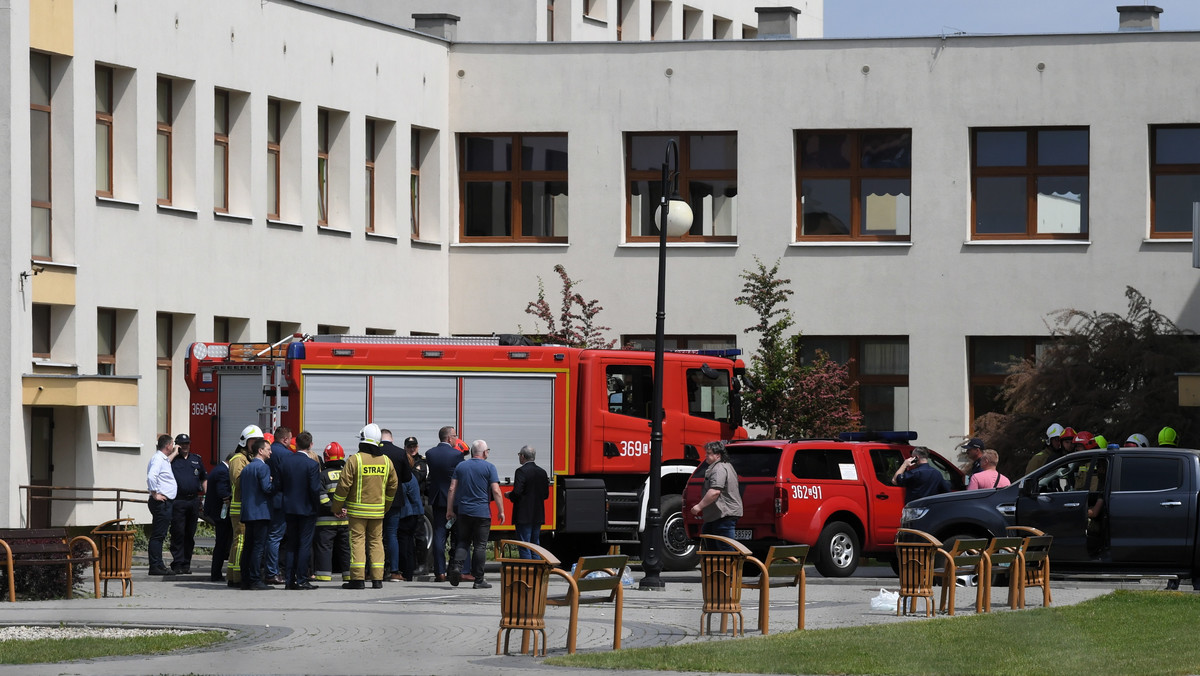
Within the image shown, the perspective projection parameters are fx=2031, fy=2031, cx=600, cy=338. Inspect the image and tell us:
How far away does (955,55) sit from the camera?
35.2m

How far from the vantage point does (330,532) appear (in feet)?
72.1

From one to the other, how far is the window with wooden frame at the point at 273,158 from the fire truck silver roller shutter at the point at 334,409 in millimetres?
9436

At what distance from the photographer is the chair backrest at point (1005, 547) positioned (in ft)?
61.0

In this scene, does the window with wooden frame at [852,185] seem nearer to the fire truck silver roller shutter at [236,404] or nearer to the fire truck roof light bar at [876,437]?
the fire truck roof light bar at [876,437]

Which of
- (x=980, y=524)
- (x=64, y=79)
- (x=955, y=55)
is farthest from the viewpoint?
(x=955, y=55)

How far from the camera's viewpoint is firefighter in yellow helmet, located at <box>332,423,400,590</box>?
21.2 meters

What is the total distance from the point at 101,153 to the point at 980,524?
589 inches

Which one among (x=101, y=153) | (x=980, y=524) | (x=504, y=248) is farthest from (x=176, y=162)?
(x=980, y=524)

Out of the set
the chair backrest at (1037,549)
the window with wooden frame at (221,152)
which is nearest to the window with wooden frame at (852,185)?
the window with wooden frame at (221,152)

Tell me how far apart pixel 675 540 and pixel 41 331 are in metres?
10.7

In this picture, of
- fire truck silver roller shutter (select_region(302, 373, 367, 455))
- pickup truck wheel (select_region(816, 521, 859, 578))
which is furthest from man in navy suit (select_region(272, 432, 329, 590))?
pickup truck wheel (select_region(816, 521, 859, 578))

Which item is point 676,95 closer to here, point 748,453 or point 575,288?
point 575,288

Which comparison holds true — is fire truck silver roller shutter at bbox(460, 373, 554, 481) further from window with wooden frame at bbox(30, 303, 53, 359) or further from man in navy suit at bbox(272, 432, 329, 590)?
window with wooden frame at bbox(30, 303, 53, 359)

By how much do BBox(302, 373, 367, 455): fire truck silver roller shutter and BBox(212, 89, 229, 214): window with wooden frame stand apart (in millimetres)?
8659
